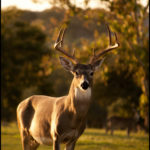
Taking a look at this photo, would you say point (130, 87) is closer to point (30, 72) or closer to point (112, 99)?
point (112, 99)

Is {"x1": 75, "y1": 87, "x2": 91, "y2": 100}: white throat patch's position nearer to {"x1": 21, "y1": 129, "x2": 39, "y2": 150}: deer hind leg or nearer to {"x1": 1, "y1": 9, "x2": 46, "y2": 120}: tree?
{"x1": 21, "y1": 129, "x2": 39, "y2": 150}: deer hind leg

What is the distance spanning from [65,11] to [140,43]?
446 centimetres

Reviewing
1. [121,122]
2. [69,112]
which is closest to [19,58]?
[121,122]

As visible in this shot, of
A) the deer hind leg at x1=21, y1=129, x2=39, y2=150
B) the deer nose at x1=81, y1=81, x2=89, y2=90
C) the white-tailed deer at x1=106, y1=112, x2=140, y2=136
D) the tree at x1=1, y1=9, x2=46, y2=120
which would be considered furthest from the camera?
the tree at x1=1, y1=9, x2=46, y2=120

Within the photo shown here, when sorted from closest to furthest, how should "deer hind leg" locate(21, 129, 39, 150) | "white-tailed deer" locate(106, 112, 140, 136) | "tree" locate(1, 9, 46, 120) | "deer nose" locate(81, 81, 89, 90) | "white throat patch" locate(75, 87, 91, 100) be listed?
1. "deer nose" locate(81, 81, 89, 90)
2. "white throat patch" locate(75, 87, 91, 100)
3. "deer hind leg" locate(21, 129, 39, 150)
4. "white-tailed deer" locate(106, 112, 140, 136)
5. "tree" locate(1, 9, 46, 120)

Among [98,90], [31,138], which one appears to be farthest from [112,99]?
[31,138]

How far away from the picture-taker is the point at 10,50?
3756 cm

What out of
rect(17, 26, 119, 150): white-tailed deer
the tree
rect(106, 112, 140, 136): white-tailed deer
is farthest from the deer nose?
the tree

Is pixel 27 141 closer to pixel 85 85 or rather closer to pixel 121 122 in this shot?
pixel 85 85

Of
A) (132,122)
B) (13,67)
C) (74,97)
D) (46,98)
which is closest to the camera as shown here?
(74,97)

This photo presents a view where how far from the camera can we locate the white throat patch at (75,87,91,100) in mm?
8477

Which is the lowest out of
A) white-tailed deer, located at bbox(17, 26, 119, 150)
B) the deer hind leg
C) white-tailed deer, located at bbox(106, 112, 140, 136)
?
white-tailed deer, located at bbox(106, 112, 140, 136)

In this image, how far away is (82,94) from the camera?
8523mm

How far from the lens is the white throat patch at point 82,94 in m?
8.48
